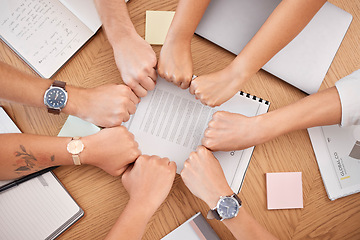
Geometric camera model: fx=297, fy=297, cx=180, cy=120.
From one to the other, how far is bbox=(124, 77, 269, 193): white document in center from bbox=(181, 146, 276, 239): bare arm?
0.03 meters

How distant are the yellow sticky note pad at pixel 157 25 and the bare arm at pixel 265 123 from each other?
0.25m

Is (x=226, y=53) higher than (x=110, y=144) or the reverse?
higher

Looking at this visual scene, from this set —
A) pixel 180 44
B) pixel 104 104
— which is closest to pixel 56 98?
pixel 104 104

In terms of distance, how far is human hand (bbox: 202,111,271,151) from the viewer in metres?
0.72

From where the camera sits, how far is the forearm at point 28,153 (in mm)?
672

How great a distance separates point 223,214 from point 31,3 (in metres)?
0.72

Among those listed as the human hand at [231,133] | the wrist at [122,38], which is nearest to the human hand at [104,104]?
the wrist at [122,38]

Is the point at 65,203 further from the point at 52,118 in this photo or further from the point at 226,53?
the point at 226,53

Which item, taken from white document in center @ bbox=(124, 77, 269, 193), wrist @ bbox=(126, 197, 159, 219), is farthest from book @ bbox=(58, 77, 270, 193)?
wrist @ bbox=(126, 197, 159, 219)

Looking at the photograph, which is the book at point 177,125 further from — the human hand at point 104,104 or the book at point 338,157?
the book at point 338,157

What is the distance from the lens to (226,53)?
30.9 inches

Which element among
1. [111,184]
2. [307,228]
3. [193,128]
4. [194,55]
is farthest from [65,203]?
[307,228]

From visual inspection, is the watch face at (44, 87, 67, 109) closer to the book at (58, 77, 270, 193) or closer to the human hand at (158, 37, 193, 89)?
the book at (58, 77, 270, 193)

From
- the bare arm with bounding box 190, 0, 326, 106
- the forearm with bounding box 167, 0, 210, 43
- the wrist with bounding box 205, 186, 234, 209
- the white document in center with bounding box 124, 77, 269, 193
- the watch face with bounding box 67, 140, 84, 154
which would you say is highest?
the forearm with bounding box 167, 0, 210, 43
